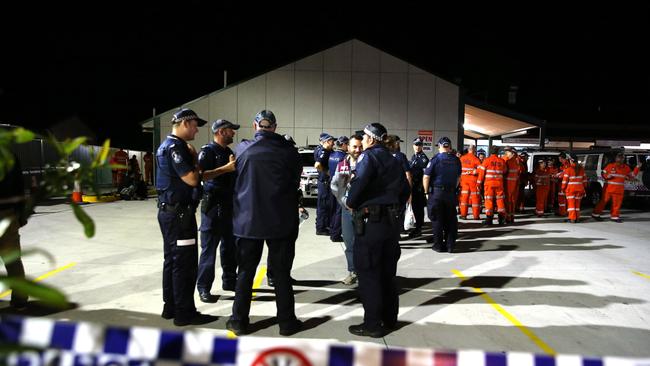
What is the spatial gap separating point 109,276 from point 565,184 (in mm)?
11484

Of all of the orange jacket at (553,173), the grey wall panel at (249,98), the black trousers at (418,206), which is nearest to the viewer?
the black trousers at (418,206)

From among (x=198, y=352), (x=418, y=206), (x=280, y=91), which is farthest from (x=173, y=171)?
(x=280, y=91)

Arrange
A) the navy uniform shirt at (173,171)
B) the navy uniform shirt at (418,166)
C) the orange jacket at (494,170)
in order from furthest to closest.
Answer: the orange jacket at (494,170), the navy uniform shirt at (418,166), the navy uniform shirt at (173,171)

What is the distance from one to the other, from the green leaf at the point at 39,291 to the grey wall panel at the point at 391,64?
1643cm

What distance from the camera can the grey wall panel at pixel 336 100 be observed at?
1620 cm

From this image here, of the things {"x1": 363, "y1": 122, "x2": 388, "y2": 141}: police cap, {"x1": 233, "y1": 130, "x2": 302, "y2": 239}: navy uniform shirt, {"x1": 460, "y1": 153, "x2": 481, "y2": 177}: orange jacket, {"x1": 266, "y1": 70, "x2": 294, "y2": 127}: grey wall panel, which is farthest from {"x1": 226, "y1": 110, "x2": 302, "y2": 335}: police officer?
{"x1": 266, "y1": 70, "x2": 294, "y2": 127}: grey wall panel

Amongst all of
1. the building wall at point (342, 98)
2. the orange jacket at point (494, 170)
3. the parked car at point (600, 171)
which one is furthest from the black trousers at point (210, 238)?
the parked car at point (600, 171)

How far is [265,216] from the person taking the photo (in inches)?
138

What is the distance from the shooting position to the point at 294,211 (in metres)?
3.67

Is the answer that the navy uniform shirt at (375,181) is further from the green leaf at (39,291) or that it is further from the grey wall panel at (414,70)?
the grey wall panel at (414,70)

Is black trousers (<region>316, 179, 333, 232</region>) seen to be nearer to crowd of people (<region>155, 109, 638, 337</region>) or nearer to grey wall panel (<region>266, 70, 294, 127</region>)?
crowd of people (<region>155, 109, 638, 337</region>)

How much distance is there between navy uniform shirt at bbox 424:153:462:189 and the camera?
270 inches

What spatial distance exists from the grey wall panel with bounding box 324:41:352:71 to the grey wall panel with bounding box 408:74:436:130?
259 cm

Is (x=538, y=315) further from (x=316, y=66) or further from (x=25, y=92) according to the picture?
(x=25, y=92)
